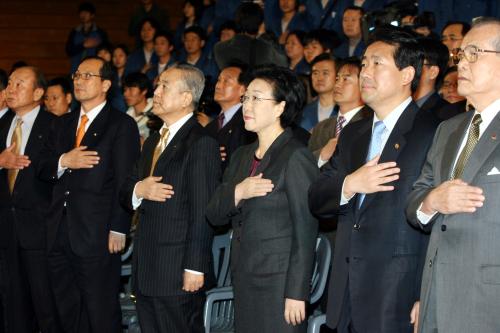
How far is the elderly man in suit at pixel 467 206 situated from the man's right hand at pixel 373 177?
12cm

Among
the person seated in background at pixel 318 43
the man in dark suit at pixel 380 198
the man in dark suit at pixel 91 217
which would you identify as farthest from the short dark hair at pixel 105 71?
the person seated in background at pixel 318 43

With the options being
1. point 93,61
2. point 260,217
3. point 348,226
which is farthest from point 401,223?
point 93,61

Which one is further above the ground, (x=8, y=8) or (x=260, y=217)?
(x=8, y=8)

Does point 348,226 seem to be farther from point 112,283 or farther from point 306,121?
point 306,121

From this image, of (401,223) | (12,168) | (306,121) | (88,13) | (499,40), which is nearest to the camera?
(499,40)

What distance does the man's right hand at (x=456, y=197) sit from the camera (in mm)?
2633

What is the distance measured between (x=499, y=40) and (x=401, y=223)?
744 mm

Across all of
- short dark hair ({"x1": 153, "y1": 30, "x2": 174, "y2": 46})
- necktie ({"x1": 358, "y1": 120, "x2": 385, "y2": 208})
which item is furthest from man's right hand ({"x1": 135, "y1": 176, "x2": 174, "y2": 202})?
short dark hair ({"x1": 153, "y1": 30, "x2": 174, "y2": 46})

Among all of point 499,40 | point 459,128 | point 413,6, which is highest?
point 413,6

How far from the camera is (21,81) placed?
17.5 feet

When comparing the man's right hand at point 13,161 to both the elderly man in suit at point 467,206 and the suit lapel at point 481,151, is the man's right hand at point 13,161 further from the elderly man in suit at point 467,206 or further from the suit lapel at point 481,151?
the suit lapel at point 481,151

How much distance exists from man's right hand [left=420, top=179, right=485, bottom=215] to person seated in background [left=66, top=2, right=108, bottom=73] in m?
7.41

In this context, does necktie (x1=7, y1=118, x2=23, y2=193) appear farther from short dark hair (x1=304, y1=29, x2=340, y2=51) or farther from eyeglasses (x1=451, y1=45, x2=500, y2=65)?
eyeglasses (x1=451, y1=45, x2=500, y2=65)

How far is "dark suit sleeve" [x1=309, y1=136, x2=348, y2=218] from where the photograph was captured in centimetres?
322
